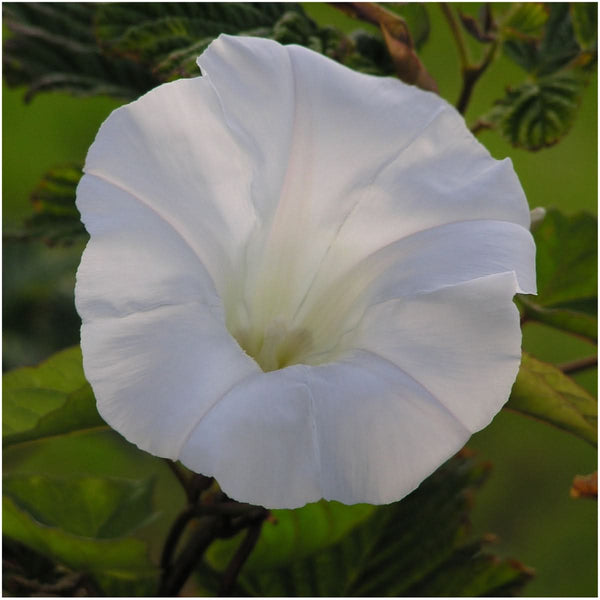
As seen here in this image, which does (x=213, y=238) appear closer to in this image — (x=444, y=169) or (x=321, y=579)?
(x=444, y=169)

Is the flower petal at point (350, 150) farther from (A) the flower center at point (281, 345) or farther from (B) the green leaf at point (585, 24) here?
(B) the green leaf at point (585, 24)

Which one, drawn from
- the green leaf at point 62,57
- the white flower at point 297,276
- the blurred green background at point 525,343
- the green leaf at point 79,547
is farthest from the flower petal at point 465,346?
the blurred green background at point 525,343

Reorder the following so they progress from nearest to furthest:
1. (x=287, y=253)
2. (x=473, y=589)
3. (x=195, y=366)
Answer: (x=195, y=366) → (x=287, y=253) → (x=473, y=589)

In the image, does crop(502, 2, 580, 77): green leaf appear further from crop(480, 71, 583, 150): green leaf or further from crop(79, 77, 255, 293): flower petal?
crop(79, 77, 255, 293): flower petal

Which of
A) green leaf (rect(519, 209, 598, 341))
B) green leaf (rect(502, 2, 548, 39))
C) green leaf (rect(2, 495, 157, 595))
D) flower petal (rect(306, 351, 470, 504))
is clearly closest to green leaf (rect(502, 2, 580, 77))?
green leaf (rect(502, 2, 548, 39))

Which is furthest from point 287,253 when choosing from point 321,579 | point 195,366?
point 321,579
